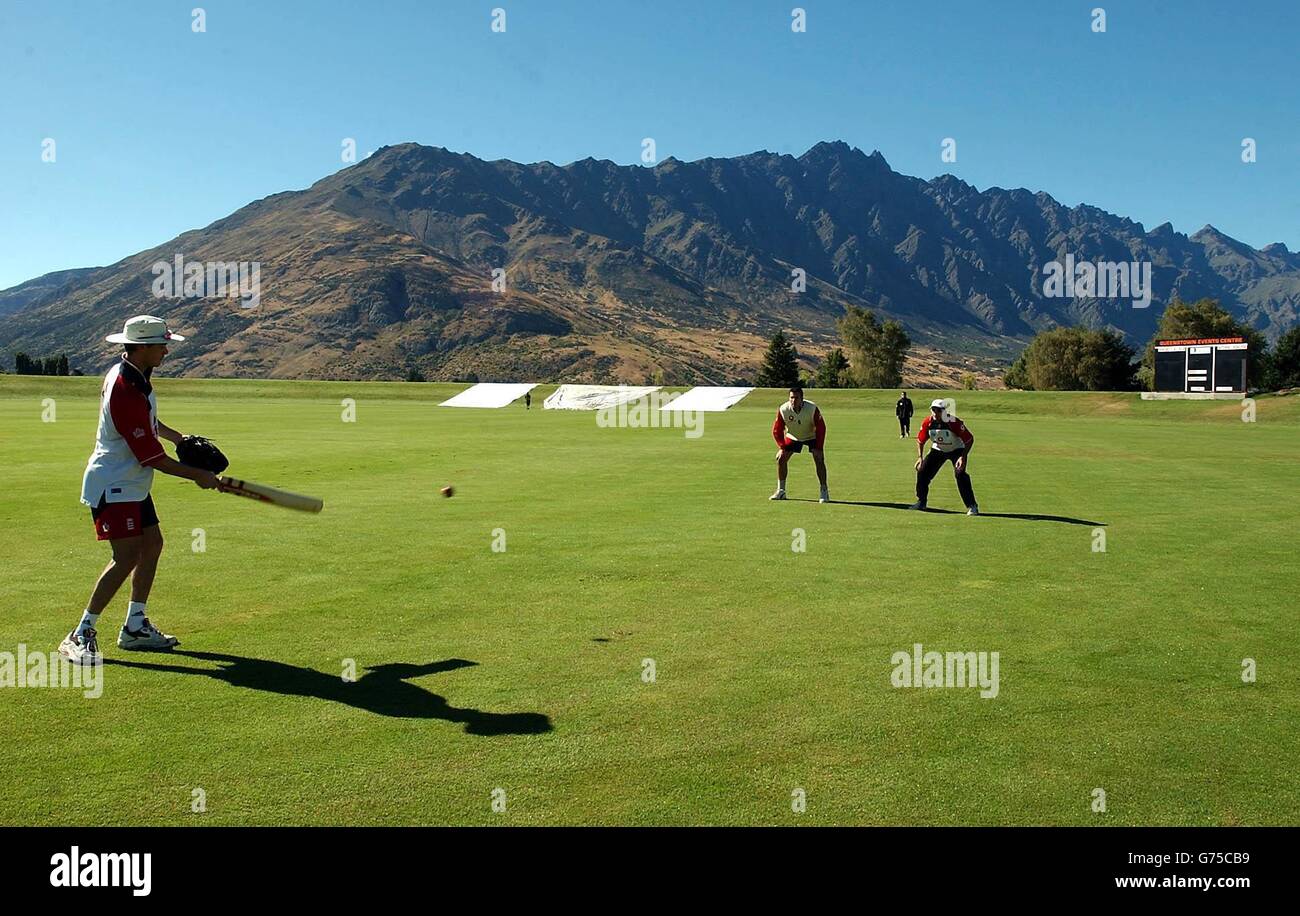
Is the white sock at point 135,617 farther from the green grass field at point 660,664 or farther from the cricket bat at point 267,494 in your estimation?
the cricket bat at point 267,494

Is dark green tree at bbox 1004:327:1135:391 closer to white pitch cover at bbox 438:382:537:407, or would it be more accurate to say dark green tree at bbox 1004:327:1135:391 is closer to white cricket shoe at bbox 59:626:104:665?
white pitch cover at bbox 438:382:537:407

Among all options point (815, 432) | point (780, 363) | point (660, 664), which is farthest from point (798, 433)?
point (780, 363)

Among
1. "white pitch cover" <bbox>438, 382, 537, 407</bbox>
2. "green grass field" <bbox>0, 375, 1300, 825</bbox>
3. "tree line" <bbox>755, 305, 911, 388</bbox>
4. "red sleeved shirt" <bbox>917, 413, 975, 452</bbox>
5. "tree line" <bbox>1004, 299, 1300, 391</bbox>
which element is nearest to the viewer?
"green grass field" <bbox>0, 375, 1300, 825</bbox>

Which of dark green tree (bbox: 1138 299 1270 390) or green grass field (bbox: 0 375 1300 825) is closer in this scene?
green grass field (bbox: 0 375 1300 825)

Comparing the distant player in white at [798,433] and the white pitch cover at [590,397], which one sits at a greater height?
the white pitch cover at [590,397]

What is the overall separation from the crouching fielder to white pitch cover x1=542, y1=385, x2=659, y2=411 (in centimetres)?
5976

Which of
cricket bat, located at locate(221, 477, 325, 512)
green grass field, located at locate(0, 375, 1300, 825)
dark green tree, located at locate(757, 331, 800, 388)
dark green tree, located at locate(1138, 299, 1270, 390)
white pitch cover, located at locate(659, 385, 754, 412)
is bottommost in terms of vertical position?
green grass field, located at locate(0, 375, 1300, 825)

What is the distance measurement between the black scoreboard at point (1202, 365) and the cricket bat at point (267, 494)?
82205mm

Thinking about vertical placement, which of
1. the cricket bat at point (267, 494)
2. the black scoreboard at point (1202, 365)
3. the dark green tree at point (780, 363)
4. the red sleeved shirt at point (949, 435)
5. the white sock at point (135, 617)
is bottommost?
the white sock at point (135, 617)

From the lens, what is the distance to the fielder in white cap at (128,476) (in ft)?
27.4

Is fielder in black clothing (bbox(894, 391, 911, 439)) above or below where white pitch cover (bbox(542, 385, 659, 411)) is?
below

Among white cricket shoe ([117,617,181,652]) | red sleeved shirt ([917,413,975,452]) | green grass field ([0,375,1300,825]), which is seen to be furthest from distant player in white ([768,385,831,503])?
white cricket shoe ([117,617,181,652])

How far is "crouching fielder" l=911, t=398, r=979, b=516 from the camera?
18.1 metres

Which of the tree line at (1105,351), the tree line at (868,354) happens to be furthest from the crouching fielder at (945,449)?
the tree line at (868,354)
